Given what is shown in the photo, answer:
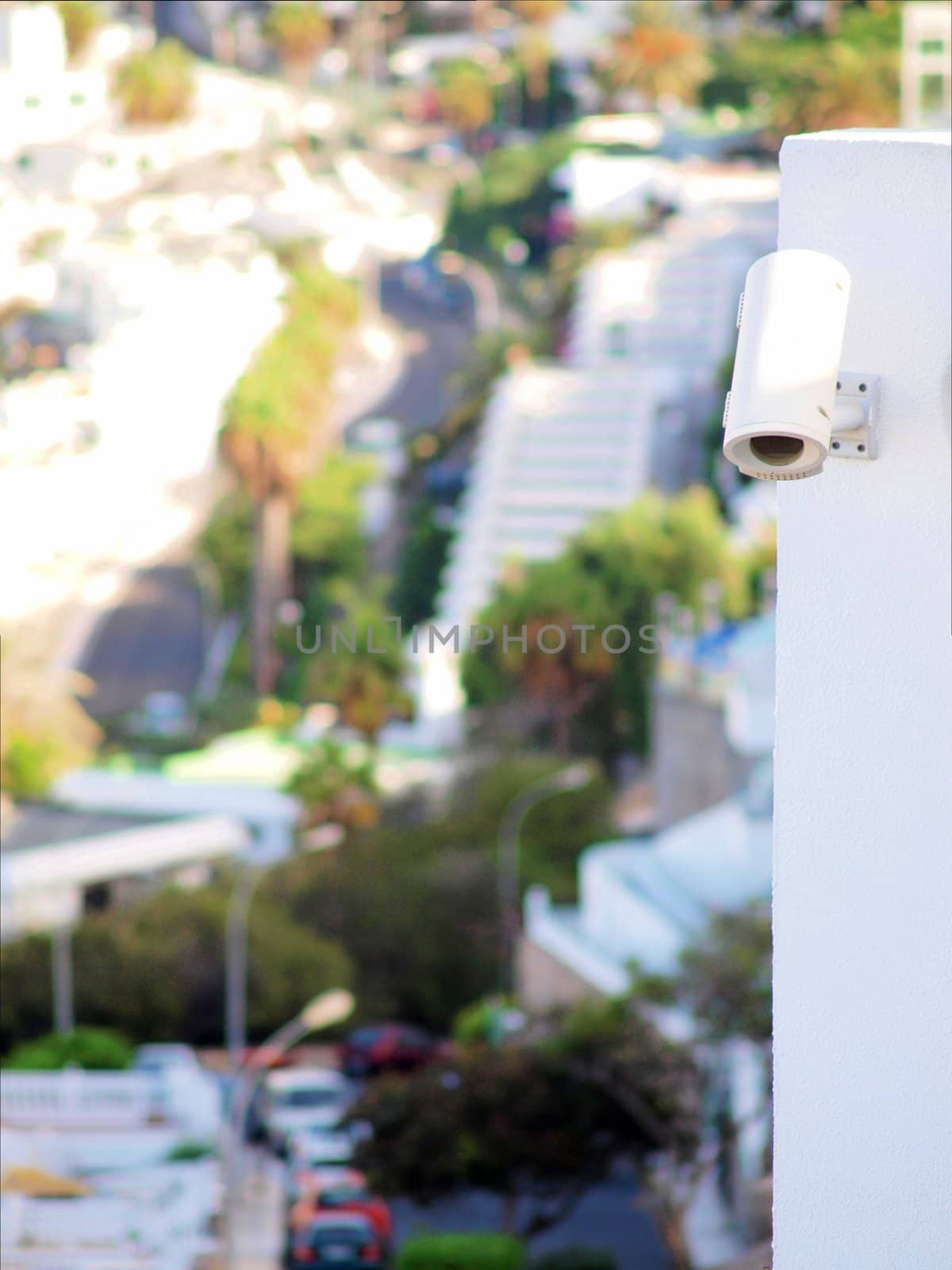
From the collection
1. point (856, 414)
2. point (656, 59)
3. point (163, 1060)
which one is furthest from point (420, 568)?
point (856, 414)

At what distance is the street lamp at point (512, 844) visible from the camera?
86.3 feet

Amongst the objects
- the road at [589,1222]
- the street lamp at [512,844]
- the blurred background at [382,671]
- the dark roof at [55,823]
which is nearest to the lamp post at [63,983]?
the blurred background at [382,671]

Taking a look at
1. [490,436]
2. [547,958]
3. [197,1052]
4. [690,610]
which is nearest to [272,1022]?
[197,1052]

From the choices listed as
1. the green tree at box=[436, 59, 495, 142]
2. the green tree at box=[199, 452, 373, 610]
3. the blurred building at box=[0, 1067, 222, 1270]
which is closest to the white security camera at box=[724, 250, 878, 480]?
the blurred building at box=[0, 1067, 222, 1270]

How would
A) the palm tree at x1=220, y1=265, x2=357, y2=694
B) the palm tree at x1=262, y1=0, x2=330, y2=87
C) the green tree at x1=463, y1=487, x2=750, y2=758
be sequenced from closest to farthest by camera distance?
1. the green tree at x1=463, y1=487, x2=750, y2=758
2. the palm tree at x1=220, y1=265, x2=357, y2=694
3. the palm tree at x1=262, y1=0, x2=330, y2=87

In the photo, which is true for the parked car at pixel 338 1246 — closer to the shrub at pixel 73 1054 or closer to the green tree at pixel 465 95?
the shrub at pixel 73 1054

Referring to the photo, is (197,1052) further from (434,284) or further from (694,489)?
(434,284)

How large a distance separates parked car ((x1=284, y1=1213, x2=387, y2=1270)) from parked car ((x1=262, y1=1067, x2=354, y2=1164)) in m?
3.56

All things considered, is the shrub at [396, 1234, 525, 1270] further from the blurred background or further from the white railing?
the white railing

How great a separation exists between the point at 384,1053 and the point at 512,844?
5.02 meters

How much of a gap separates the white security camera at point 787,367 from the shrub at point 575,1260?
13910 mm

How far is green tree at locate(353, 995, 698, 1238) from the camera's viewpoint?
17.8 metres

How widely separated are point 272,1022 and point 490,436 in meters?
24.7

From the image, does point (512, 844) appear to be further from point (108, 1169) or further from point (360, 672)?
point (108, 1169)
